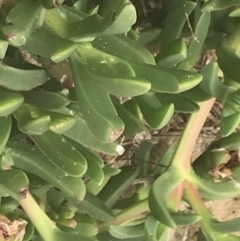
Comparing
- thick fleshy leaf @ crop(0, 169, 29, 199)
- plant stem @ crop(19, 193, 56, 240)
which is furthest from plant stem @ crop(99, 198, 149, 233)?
thick fleshy leaf @ crop(0, 169, 29, 199)

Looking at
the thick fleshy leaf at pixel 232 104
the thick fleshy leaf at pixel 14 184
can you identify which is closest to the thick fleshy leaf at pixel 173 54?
the thick fleshy leaf at pixel 232 104

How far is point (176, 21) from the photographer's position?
0.70 m

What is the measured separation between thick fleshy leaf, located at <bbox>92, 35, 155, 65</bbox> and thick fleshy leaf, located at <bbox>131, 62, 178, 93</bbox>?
0.11 feet

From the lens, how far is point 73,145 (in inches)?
26.9

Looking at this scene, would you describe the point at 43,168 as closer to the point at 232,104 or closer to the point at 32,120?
the point at 32,120

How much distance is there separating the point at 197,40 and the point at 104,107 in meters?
0.19

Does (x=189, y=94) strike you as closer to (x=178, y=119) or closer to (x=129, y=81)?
(x=129, y=81)

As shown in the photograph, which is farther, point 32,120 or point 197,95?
point 197,95

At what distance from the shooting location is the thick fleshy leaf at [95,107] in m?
0.54

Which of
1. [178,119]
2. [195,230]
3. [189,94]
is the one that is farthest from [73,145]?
[195,230]

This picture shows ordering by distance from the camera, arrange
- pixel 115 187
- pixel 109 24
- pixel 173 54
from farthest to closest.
→ pixel 115 187
pixel 173 54
pixel 109 24

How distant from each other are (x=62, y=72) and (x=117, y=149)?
12 centimetres

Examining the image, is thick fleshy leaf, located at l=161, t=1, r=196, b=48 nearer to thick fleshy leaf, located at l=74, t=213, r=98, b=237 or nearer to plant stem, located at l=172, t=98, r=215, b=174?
plant stem, located at l=172, t=98, r=215, b=174

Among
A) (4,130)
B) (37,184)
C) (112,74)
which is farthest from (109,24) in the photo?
(37,184)
